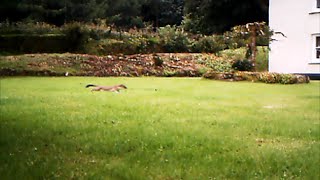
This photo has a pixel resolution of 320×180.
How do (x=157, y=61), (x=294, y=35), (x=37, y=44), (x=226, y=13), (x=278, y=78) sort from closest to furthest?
(x=278, y=78), (x=157, y=61), (x=294, y=35), (x=37, y=44), (x=226, y=13)

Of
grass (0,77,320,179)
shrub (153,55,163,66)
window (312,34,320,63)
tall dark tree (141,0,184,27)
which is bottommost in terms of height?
grass (0,77,320,179)

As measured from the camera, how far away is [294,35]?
76.8ft

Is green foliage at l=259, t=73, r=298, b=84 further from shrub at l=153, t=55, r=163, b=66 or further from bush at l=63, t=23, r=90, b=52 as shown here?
bush at l=63, t=23, r=90, b=52

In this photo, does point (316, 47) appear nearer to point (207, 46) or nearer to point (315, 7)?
point (315, 7)

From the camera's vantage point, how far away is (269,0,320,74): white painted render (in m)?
22.9

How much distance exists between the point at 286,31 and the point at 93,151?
19614 millimetres

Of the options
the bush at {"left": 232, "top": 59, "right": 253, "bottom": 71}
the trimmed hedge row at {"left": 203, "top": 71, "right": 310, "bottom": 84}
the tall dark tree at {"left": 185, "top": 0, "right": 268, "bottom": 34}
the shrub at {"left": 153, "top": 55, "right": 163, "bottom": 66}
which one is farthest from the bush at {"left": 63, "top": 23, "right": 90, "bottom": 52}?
the tall dark tree at {"left": 185, "top": 0, "right": 268, "bottom": 34}

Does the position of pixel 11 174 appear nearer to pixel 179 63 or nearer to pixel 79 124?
pixel 79 124

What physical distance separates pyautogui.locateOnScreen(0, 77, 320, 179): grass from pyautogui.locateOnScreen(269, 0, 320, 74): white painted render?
12.4m

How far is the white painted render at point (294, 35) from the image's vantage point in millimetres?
22891

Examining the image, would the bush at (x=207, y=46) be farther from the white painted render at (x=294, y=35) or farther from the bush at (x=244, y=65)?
the bush at (x=244, y=65)

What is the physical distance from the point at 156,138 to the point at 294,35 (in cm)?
1849

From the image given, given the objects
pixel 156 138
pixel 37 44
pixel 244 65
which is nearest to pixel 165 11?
pixel 37 44

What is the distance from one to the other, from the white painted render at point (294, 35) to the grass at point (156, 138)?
12.4 meters
